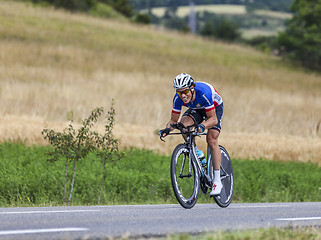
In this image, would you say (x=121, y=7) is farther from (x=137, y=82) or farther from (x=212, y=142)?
(x=212, y=142)

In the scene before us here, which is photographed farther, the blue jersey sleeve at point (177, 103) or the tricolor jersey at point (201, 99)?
the blue jersey sleeve at point (177, 103)

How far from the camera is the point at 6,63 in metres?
36.2

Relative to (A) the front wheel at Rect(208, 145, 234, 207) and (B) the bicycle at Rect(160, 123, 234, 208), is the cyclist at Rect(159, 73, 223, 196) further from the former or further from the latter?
(A) the front wheel at Rect(208, 145, 234, 207)

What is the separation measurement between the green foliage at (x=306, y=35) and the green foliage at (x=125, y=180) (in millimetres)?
46685

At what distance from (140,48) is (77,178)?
129 ft

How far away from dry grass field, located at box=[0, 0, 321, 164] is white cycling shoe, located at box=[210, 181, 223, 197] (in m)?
7.69

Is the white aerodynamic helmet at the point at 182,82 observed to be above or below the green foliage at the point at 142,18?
below

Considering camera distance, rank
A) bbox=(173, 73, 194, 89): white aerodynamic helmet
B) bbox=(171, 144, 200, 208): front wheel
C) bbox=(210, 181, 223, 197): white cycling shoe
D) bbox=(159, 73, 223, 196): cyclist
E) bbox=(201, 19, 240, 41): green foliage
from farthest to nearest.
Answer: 1. bbox=(201, 19, 240, 41): green foliage
2. bbox=(210, 181, 223, 197): white cycling shoe
3. bbox=(171, 144, 200, 208): front wheel
4. bbox=(159, 73, 223, 196): cyclist
5. bbox=(173, 73, 194, 89): white aerodynamic helmet

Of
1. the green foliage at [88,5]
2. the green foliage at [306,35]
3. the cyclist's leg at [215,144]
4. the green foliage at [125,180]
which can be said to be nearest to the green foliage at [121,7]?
the green foliage at [88,5]

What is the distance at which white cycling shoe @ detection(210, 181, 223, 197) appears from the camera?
9.46 m

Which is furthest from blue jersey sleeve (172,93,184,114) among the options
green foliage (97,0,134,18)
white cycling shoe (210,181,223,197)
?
green foliage (97,0,134,18)

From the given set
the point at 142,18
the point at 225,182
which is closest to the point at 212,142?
the point at 225,182

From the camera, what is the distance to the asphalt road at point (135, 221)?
6.64m

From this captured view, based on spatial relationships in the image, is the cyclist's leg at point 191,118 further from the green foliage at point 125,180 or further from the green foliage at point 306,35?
the green foliage at point 306,35
